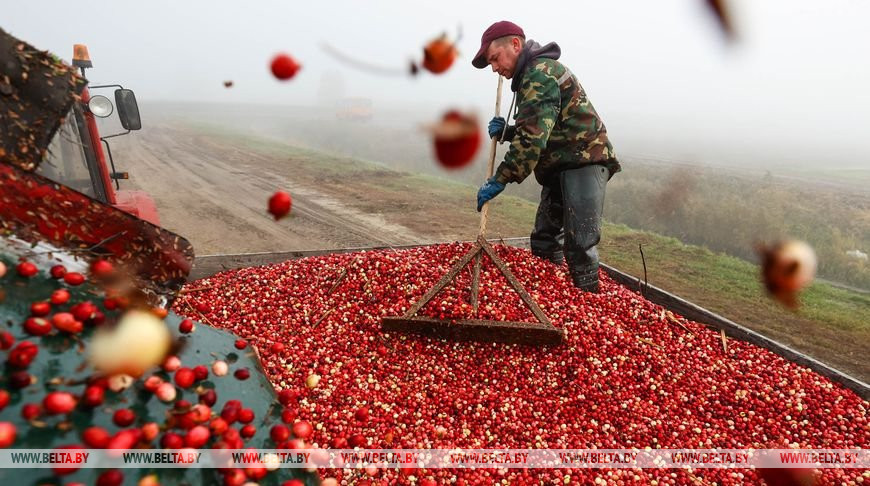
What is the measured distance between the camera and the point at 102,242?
2.23m

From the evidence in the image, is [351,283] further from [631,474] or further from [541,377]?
[631,474]

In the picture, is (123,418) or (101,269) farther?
(101,269)

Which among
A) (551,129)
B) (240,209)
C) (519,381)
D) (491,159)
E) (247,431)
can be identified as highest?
(551,129)

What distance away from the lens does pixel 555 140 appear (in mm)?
4902

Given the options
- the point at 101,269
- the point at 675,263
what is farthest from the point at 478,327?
the point at 675,263

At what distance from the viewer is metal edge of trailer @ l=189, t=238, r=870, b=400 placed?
12.5ft

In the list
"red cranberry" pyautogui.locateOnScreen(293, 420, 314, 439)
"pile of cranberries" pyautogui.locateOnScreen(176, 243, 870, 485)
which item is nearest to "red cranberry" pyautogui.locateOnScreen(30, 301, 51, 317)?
"red cranberry" pyautogui.locateOnScreen(293, 420, 314, 439)

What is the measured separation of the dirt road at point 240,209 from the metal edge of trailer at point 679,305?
140 inches

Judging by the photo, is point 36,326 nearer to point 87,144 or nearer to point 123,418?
point 123,418

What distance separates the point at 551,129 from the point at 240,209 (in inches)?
371

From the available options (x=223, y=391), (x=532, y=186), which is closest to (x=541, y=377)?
(x=223, y=391)

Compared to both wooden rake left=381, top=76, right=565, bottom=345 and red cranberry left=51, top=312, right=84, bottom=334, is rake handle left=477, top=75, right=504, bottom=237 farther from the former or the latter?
red cranberry left=51, top=312, right=84, bottom=334

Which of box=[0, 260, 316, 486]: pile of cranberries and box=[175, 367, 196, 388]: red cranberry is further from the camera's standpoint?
box=[175, 367, 196, 388]: red cranberry

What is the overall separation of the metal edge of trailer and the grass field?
2.07 m
